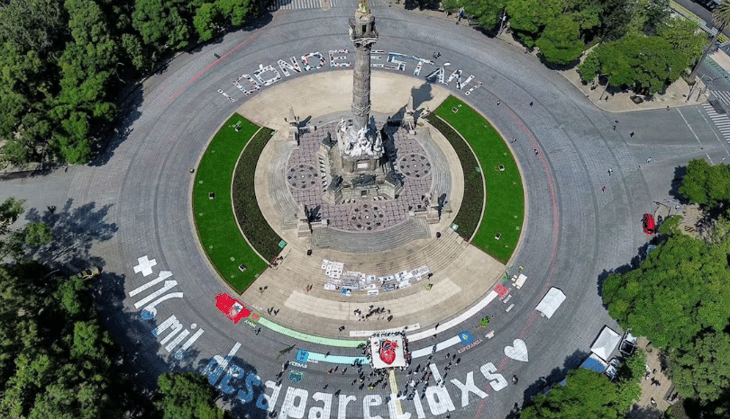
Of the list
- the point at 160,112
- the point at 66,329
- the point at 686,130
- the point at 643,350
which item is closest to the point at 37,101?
the point at 160,112

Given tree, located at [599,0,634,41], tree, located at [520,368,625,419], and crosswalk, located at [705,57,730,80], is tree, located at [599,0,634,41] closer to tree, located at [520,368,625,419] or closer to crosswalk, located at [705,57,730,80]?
crosswalk, located at [705,57,730,80]

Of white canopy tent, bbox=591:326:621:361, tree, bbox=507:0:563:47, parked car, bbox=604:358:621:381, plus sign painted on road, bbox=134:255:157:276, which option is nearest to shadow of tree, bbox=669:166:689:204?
white canopy tent, bbox=591:326:621:361

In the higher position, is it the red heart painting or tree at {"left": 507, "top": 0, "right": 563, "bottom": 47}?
tree at {"left": 507, "top": 0, "right": 563, "bottom": 47}

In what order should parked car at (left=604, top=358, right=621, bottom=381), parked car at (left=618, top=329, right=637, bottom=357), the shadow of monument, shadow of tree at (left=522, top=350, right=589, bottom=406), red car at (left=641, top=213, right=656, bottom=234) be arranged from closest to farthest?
1. shadow of tree at (left=522, top=350, right=589, bottom=406)
2. parked car at (left=604, top=358, right=621, bottom=381)
3. parked car at (left=618, top=329, right=637, bottom=357)
4. red car at (left=641, top=213, right=656, bottom=234)
5. the shadow of monument

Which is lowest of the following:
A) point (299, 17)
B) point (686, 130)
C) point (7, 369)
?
point (7, 369)

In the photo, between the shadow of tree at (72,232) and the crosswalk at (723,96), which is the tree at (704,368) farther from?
the shadow of tree at (72,232)

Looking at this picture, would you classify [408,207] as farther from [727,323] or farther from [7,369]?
[7,369]

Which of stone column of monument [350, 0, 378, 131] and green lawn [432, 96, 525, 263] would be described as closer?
stone column of monument [350, 0, 378, 131]

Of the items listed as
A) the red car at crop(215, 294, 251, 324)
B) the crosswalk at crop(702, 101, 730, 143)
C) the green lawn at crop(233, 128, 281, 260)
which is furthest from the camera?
the crosswalk at crop(702, 101, 730, 143)
